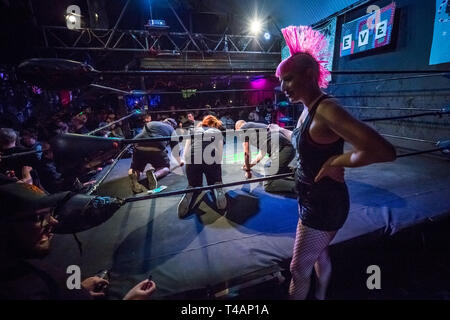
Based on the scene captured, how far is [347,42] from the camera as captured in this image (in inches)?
254

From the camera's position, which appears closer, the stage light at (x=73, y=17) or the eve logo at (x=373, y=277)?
the eve logo at (x=373, y=277)

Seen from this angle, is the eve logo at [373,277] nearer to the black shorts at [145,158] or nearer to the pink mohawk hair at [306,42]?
the pink mohawk hair at [306,42]

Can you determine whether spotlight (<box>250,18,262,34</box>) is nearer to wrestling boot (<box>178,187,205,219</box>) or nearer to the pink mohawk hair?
wrestling boot (<box>178,187,205,219</box>)

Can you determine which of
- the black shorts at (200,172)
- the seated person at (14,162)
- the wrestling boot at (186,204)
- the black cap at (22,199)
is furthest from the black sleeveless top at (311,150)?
the seated person at (14,162)

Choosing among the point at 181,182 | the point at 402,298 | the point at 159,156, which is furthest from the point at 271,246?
the point at 159,156

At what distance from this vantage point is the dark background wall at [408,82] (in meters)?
4.59

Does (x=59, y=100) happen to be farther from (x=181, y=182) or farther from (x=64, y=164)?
(x=64, y=164)

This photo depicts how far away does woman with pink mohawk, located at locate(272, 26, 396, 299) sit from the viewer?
1.04 metres

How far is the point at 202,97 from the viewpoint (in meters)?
16.8

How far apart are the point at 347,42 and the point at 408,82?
2.14 m

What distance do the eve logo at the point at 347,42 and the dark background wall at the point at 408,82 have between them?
0.95ft

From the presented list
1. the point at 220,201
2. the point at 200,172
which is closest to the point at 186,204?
the point at 220,201

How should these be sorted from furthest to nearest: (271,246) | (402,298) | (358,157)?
(271,246)
(402,298)
(358,157)

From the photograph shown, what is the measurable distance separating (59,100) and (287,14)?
9668 millimetres
